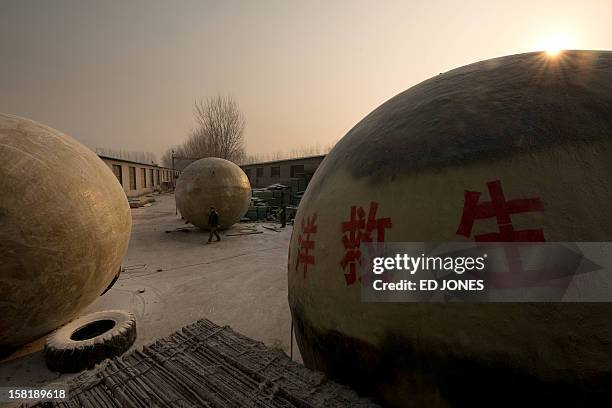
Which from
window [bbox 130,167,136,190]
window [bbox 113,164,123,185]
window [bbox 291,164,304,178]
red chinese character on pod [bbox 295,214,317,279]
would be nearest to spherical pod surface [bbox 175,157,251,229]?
red chinese character on pod [bbox 295,214,317,279]

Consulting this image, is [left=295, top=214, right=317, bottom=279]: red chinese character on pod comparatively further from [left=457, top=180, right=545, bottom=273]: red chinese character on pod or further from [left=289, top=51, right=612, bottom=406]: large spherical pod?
[left=457, top=180, right=545, bottom=273]: red chinese character on pod

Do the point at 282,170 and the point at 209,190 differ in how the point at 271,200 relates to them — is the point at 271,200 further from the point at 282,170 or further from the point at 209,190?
the point at 282,170

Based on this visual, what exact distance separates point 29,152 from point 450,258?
4.60 m

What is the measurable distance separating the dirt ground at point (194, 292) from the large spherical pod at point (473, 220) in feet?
8.50

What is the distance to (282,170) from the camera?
31859mm

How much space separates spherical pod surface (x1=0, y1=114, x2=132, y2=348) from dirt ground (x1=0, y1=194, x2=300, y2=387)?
0.78 m

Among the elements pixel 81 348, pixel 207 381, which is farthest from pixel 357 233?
pixel 81 348

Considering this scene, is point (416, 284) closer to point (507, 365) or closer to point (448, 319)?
point (448, 319)

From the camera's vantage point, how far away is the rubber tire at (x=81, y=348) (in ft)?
11.1

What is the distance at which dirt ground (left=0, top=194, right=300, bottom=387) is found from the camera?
13.2 feet

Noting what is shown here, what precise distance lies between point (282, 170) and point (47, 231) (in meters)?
28.9

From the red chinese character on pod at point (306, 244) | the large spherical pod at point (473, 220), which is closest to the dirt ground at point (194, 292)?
the red chinese character on pod at point (306, 244)

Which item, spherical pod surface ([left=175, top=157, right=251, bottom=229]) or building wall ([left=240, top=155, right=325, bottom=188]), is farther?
building wall ([left=240, top=155, right=325, bottom=188])

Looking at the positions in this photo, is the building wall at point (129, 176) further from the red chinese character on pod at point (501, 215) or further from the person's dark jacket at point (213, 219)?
the red chinese character on pod at point (501, 215)
